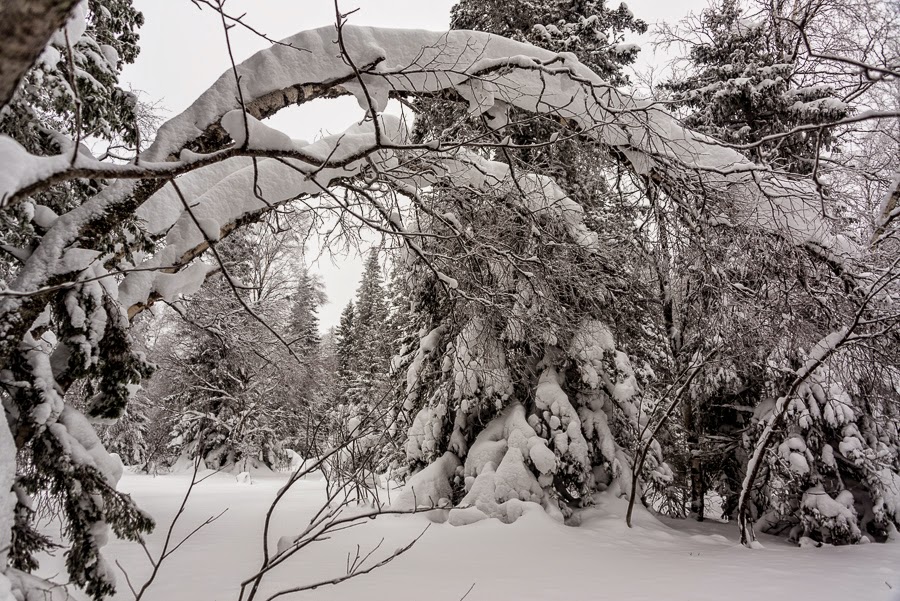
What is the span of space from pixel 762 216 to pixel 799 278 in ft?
1.95

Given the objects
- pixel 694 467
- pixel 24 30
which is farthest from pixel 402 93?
pixel 694 467

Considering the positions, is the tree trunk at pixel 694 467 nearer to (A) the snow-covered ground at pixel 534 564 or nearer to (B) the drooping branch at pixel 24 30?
(A) the snow-covered ground at pixel 534 564

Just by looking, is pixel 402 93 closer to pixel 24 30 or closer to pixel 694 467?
pixel 24 30

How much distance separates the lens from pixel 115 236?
2703 millimetres

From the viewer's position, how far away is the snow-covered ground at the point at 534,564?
388 centimetres

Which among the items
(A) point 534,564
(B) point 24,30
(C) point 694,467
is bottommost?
(A) point 534,564

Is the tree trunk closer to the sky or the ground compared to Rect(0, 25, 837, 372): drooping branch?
closer to the ground

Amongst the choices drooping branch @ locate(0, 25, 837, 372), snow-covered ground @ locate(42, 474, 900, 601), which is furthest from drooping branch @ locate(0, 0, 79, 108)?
snow-covered ground @ locate(42, 474, 900, 601)

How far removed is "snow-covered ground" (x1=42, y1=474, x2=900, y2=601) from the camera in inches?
153

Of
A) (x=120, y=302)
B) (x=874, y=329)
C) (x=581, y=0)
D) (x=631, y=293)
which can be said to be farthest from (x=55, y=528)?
(x=581, y=0)

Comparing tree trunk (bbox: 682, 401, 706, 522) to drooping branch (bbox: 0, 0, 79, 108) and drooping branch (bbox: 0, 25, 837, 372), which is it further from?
drooping branch (bbox: 0, 0, 79, 108)

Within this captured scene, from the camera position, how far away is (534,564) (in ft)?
15.5

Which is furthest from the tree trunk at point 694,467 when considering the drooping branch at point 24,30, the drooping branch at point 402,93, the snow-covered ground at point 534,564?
the drooping branch at point 24,30

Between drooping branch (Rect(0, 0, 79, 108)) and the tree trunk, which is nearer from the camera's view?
drooping branch (Rect(0, 0, 79, 108))
